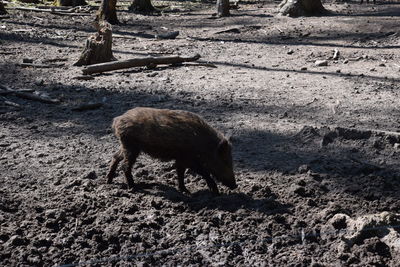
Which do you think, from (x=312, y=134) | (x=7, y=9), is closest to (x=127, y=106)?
(x=312, y=134)

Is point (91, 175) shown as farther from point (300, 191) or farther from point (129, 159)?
point (300, 191)

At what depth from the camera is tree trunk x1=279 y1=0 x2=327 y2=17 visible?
56.7 feet

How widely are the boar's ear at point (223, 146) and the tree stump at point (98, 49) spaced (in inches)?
249

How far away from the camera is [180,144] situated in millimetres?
5820

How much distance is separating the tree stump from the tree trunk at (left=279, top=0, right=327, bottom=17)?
7.40m

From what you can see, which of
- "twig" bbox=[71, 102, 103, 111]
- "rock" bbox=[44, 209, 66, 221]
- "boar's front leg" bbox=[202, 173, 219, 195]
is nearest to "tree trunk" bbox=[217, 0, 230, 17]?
"twig" bbox=[71, 102, 103, 111]

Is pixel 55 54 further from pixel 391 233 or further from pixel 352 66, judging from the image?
pixel 391 233

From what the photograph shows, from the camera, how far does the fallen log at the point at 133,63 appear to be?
35.8 feet

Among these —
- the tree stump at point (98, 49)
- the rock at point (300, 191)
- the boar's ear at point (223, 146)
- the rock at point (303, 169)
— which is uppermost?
the tree stump at point (98, 49)

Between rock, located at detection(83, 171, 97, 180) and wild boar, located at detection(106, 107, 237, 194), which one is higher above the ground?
wild boar, located at detection(106, 107, 237, 194)

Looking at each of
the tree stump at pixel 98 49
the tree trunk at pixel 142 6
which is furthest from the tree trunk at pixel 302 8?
the tree stump at pixel 98 49

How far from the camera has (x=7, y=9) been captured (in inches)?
786

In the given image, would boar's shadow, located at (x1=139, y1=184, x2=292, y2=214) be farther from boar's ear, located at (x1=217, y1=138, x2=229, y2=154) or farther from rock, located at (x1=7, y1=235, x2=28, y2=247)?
rock, located at (x1=7, y1=235, x2=28, y2=247)

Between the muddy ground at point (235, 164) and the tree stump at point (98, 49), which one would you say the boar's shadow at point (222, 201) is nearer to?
the muddy ground at point (235, 164)
